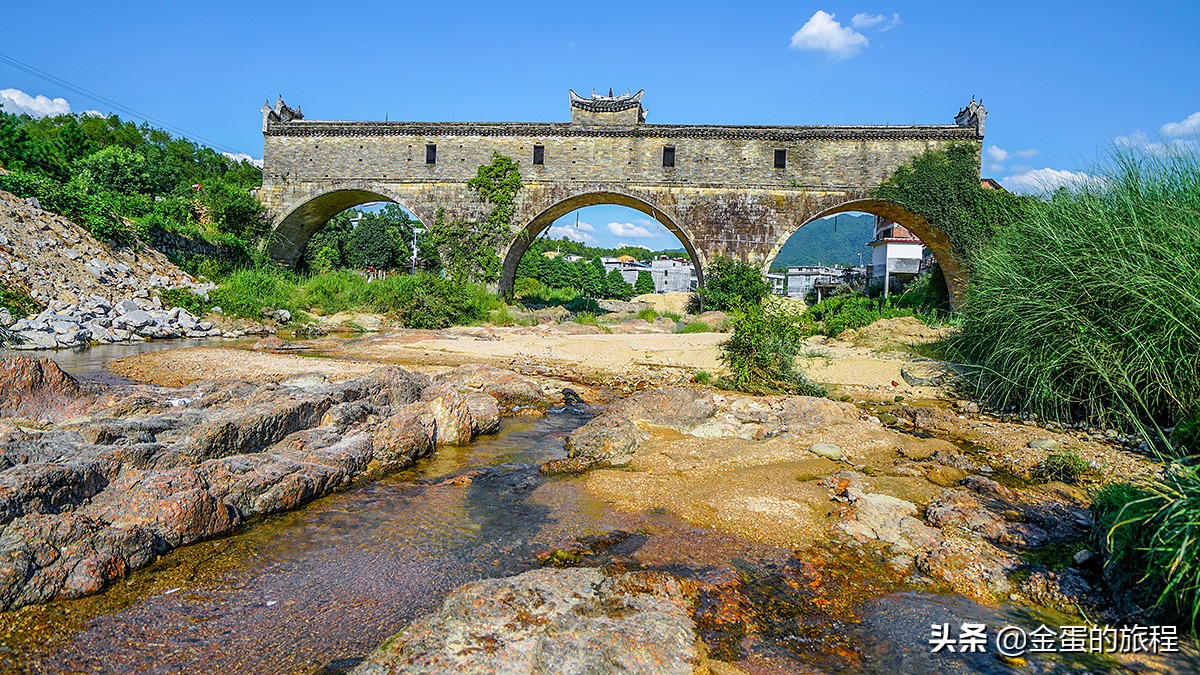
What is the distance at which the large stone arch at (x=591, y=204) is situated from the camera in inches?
951

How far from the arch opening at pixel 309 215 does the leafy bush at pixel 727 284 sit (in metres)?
11.0

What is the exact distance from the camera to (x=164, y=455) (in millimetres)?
4633

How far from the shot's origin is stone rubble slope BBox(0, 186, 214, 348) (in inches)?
538

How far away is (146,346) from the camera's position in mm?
13867

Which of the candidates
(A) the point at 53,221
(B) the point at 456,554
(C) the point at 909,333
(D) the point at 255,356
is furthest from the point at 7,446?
(A) the point at 53,221

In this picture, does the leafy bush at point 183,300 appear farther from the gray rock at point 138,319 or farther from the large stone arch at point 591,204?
the large stone arch at point 591,204

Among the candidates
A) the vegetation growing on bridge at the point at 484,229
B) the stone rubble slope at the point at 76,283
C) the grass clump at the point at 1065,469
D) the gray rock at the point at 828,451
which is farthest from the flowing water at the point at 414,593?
the vegetation growing on bridge at the point at 484,229

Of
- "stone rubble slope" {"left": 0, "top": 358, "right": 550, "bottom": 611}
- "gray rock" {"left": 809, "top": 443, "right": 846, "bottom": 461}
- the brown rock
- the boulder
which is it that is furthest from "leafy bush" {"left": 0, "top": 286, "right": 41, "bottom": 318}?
"gray rock" {"left": 809, "top": 443, "right": 846, "bottom": 461}

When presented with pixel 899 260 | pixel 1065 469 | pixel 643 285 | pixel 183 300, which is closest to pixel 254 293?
pixel 183 300

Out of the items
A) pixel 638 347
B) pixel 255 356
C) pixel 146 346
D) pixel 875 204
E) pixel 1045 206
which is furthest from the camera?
pixel 875 204

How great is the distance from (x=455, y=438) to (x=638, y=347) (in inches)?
328

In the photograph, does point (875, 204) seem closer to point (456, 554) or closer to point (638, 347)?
point (638, 347)

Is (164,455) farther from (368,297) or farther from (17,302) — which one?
(368,297)

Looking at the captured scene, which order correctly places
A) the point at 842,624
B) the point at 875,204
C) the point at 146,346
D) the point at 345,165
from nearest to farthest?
1. the point at 842,624
2. the point at 146,346
3. the point at 875,204
4. the point at 345,165
